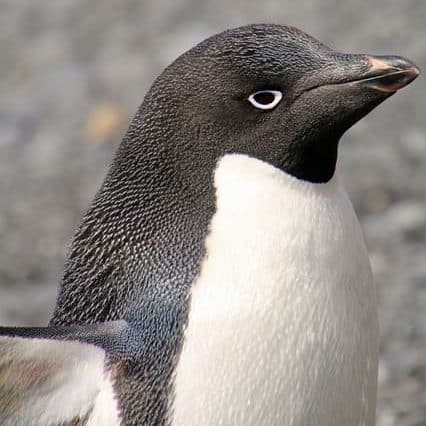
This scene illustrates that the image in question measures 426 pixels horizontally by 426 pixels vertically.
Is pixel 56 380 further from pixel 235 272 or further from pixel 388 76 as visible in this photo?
pixel 388 76

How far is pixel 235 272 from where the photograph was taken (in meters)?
2.64

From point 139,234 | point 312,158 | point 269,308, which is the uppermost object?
Result: point 312,158

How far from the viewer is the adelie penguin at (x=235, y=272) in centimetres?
263

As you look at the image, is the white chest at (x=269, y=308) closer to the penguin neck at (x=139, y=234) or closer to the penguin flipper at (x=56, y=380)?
the penguin neck at (x=139, y=234)

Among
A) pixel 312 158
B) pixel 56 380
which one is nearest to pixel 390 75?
pixel 312 158

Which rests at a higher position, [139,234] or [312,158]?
[312,158]

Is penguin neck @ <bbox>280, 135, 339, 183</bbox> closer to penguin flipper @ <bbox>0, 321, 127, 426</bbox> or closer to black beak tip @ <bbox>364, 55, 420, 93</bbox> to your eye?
black beak tip @ <bbox>364, 55, 420, 93</bbox>

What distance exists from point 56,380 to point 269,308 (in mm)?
465

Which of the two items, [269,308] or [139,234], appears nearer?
[269,308]

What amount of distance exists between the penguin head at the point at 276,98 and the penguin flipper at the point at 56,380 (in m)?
0.45

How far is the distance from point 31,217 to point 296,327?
9.79 feet

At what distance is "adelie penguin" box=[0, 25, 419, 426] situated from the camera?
263 centimetres

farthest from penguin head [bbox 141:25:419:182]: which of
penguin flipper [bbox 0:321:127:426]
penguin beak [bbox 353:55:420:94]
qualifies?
penguin flipper [bbox 0:321:127:426]

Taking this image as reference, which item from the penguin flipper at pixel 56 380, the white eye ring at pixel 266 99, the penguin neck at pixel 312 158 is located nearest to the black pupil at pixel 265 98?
the white eye ring at pixel 266 99
